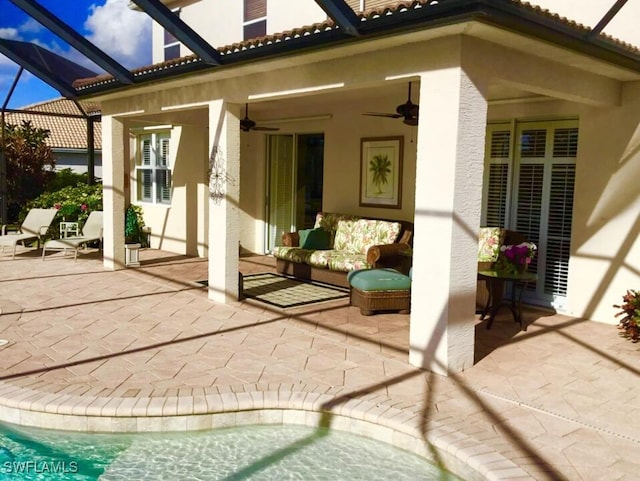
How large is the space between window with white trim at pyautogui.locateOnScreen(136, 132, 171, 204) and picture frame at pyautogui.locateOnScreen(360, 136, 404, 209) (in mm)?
6006

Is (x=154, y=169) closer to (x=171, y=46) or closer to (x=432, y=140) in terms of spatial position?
(x=171, y=46)

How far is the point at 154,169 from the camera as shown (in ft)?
49.3

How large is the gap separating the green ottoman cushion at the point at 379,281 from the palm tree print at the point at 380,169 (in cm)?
263

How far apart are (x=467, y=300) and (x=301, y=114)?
287 inches

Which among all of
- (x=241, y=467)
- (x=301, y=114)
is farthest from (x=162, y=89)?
(x=241, y=467)

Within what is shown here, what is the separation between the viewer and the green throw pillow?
10.6 meters

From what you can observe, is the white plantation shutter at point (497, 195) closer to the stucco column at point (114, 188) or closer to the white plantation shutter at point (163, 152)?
the stucco column at point (114, 188)

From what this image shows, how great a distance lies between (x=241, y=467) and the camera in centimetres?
415

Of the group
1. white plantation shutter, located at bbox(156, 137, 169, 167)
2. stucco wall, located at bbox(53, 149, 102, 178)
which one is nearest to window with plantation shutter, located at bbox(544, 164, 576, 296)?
white plantation shutter, located at bbox(156, 137, 169, 167)

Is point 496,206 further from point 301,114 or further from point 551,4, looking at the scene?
point 301,114

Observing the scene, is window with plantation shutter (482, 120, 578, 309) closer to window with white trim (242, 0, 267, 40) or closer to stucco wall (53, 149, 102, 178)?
window with white trim (242, 0, 267, 40)

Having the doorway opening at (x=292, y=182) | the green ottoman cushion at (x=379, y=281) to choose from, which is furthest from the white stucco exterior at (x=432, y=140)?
the green ottoman cushion at (x=379, y=281)

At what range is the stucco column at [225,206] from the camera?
8.26 meters

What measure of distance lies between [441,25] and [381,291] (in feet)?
12.7
